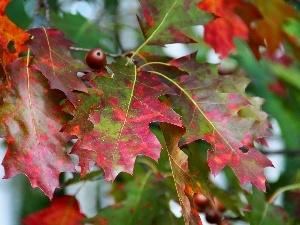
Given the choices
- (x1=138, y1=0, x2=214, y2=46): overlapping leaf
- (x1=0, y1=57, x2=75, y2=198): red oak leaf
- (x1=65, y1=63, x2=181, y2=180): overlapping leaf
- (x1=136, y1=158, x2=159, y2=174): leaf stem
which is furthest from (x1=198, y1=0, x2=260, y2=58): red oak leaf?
(x1=0, y1=57, x2=75, y2=198): red oak leaf

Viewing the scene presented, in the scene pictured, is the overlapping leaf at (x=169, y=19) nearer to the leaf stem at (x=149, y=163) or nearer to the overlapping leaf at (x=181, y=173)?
the overlapping leaf at (x=181, y=173)

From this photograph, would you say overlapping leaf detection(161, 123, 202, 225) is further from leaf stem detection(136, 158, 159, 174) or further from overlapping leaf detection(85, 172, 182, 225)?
leaf stem detection(136, 158, 159, 174)

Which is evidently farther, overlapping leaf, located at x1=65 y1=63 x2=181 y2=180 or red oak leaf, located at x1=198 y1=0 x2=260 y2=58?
red oak leaf, located at x1=198 y1=0 x2=260 y2=58

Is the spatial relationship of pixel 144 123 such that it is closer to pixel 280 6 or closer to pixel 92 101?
pixel 92 101

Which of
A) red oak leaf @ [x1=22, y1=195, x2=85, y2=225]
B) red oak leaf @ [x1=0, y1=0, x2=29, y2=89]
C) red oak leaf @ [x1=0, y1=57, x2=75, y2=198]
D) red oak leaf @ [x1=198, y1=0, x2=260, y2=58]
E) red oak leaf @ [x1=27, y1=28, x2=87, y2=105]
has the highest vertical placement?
red oak leaf @ [x1=0, y1=0, x2=29, y2=89]

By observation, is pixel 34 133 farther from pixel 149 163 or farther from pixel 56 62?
pixel 149 163

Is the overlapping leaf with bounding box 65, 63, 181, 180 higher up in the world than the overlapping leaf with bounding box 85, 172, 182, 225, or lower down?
higher up

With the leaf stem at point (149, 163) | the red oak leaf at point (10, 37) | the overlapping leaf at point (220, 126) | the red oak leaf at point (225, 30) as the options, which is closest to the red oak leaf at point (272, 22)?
the red oak leaf at point (225, 30)
